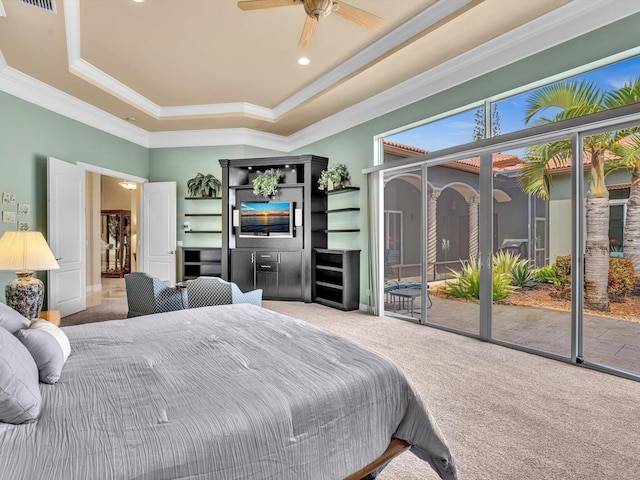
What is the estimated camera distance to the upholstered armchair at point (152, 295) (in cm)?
414

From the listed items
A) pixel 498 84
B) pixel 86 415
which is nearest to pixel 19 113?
pixel 86 415

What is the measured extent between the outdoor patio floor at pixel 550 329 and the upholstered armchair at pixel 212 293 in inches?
98.9

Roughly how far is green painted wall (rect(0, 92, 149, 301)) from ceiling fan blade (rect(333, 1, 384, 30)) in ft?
13.2

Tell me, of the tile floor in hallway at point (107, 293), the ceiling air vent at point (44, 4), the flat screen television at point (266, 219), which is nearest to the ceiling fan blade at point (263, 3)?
the ceiling air vent at point (44, 4)

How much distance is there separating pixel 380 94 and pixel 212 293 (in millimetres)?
3455

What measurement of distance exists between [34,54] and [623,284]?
243 inches

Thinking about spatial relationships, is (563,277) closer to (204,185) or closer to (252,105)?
(252,105)

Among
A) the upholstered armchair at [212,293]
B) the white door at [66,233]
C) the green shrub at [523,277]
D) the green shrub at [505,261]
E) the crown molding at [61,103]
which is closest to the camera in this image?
the green shrub at [523,277]

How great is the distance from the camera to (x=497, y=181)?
13.2ft

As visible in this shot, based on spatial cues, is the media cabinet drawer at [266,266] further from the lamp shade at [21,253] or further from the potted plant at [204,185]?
the lamp shade at [21,253]

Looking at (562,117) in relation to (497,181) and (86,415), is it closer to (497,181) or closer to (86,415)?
(497,181)

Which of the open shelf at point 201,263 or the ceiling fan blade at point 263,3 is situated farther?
the open shelf at point 201,263

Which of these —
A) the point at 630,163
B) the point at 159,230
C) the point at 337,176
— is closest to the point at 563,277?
the point at 630,163

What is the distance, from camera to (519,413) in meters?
2.41
